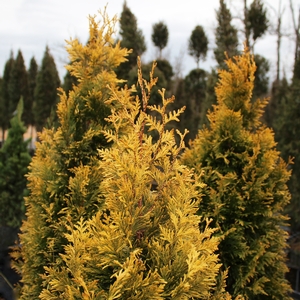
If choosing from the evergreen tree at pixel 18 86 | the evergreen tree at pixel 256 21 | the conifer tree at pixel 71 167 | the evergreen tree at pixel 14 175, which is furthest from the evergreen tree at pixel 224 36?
the evergreen tree at pixel 18 86

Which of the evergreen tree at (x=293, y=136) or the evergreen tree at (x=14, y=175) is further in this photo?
the evergreen tree at (x=293, y=136)

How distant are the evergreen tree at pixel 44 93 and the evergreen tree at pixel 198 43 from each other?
10063mm

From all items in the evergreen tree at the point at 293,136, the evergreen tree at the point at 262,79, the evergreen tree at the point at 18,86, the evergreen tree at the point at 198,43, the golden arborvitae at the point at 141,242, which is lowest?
the golden arborvitae at the point at 141,242

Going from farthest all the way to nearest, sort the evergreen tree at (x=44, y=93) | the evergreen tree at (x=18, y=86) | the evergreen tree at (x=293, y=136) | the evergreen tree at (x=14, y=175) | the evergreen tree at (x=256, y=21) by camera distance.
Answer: the evergreen tree at (x=18, y=86) < the evergreen tree at (x=44, y=93) < the evergreen tree at (x=256, y=21) < the evergreen tree at (x=293, y=136) < the evergreen tree at (x=14, y=175)

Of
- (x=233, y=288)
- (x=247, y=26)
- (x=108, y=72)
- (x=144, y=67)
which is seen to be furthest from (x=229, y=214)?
(x=247, y=26)

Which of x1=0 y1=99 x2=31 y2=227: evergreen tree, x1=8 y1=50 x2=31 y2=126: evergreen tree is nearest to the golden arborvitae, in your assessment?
x1=0 y1=99 x2=31 y2=227: evergreen tree

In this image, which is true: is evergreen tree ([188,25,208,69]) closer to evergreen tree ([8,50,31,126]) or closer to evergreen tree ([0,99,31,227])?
evergreen tree ([0,99,31,227])

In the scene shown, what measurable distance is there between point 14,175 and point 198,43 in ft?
49.3

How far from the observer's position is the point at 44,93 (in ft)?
75.3

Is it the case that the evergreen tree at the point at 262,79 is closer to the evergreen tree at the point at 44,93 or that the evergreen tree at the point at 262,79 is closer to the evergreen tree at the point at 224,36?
the evergreen tree at the point at 224,36

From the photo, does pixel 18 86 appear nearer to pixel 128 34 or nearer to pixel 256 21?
pixel 128 34

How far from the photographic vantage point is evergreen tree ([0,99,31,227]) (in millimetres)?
11047

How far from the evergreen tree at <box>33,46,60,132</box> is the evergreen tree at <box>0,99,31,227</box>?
1167cm

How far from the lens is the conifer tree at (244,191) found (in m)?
4.61
